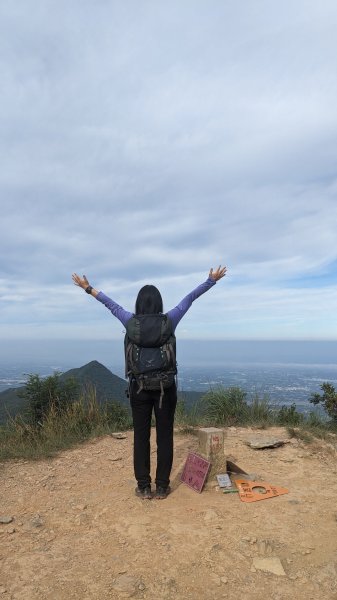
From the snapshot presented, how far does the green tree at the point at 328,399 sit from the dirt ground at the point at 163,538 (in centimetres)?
354

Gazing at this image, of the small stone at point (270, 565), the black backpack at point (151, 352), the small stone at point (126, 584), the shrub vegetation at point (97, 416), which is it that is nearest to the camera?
the small stone at point (126, 584)

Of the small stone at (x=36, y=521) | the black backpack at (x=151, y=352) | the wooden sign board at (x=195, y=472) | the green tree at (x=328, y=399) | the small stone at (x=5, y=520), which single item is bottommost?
the small stone at (x=36, y=521)

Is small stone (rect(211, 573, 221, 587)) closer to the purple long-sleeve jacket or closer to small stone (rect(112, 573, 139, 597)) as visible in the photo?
small stone (rect(112, 573, 139, 597))

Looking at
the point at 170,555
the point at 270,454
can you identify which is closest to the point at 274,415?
the point at 270,454

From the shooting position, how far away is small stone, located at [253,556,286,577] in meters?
3.00

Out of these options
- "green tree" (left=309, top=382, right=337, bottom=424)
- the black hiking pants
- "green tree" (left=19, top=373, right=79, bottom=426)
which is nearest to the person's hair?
the black hiking pants

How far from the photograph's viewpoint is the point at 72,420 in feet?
23.3

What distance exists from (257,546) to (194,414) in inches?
170

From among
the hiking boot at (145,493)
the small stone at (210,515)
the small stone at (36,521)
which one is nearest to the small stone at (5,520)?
the small stone at (36,521)

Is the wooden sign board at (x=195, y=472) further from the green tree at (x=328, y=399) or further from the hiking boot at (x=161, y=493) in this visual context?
the green tree at (x=328, y=399)

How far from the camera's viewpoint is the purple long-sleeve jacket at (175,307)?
169 inches

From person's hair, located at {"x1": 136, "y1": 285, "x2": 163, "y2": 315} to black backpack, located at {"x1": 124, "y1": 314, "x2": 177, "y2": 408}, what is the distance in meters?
0.10

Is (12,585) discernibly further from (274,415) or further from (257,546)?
(274,415)

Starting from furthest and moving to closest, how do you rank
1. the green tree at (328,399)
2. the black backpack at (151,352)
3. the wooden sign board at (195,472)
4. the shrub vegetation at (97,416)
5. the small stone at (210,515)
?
the green tree at (328,399), the shrub vegetation at (97,416), the wooden sign board at (195,472), the black backpack at (151,352), the small stone at (210,515)
